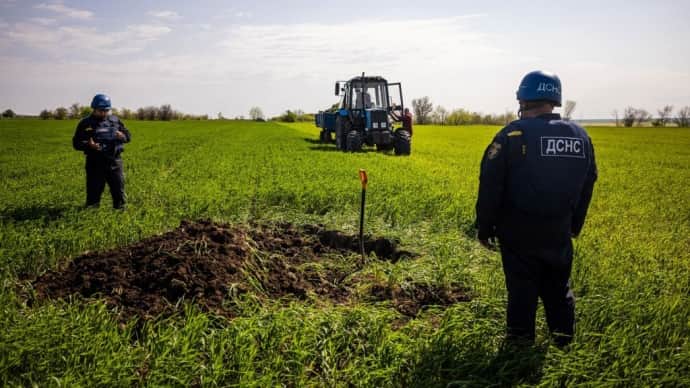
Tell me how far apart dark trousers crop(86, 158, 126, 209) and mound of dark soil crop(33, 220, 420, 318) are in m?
2.96

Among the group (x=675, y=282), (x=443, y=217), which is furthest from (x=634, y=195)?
(x=675, y=282)

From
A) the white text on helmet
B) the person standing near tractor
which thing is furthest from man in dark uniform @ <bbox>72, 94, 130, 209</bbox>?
the person standing near tractor

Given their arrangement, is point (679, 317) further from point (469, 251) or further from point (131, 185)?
point (131, 185)

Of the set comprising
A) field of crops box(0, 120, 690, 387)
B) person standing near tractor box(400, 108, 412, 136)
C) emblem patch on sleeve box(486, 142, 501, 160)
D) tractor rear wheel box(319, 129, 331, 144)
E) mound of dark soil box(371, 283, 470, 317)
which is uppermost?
person standing near tractor box(400, 108, 412, 136)

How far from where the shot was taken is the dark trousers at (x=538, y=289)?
3363 mm

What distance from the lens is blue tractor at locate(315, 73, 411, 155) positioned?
18281mm

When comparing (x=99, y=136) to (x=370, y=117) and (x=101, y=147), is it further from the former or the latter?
(x=370, y=117)

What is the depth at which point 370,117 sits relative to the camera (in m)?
18.2

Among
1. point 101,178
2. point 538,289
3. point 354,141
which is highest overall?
point 354,141

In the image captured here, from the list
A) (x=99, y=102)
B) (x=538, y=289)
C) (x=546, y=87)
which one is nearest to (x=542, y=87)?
(x=546, y=87)

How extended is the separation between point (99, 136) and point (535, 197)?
6956 mm

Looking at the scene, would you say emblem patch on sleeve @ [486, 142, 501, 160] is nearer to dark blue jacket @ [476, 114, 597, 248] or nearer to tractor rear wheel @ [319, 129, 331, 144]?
dark blue jacket @ [476, 114, 597, 248]

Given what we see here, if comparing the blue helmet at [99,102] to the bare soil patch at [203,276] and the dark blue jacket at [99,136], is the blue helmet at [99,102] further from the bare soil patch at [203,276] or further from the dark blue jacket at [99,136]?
the bare soil patch at [203,276]

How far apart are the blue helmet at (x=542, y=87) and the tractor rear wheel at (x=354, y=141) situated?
49.4 feet
